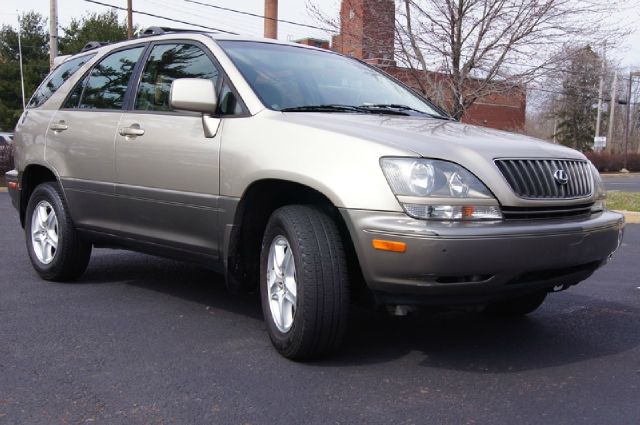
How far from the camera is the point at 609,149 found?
1896 inches

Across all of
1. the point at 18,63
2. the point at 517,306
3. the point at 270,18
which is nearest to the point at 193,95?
the point at 517,306

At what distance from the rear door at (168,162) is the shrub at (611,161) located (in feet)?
131

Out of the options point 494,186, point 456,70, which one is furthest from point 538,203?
point 456,70

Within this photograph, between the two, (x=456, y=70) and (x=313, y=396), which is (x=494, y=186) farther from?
(x=456, y=70)

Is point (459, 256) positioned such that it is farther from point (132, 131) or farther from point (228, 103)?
point (132, 131)

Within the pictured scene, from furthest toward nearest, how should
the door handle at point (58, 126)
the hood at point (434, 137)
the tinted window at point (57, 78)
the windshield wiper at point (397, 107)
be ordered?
the tinted window at point (57, 78) < the door handle at point (58, 126) < the windshield wiper at point (397, 107) < the hood at point (434, 137)

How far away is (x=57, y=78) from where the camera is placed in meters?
5.86

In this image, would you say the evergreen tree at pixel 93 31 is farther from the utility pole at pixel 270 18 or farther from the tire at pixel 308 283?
the tire at pixel 308 283

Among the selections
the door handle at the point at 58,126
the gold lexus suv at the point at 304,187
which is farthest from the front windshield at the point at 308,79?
the door handle at the point at 58,126

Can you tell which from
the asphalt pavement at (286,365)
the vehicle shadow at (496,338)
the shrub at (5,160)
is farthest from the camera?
the shrub at (5,160)

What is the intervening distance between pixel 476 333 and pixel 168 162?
85.7 inches

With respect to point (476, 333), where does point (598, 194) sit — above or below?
above

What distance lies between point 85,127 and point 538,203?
3275 mm

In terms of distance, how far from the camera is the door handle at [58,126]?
5.22 meters
